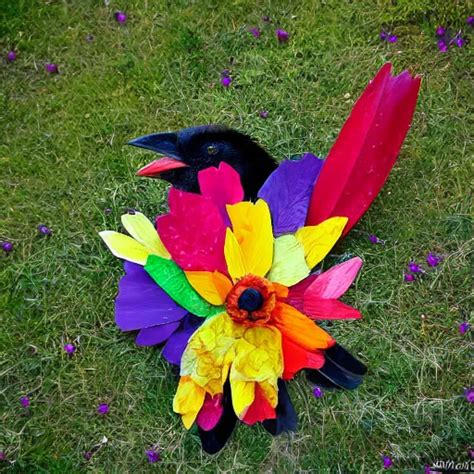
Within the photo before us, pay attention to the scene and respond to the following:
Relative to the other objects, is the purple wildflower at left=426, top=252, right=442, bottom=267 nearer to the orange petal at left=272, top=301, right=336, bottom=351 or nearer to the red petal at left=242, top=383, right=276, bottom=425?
the orange petal at left=272, top=301, right=336, bottom=351

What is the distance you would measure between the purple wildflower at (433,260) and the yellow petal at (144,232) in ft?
2.35

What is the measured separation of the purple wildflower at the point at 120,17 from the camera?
83.4 inches

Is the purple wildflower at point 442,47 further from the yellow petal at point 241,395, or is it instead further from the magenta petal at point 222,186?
the yellow petal at point 241,395

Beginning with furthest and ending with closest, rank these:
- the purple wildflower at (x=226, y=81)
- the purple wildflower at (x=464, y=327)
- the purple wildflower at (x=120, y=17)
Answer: the purple wildflower at (x=120, y=17), the purple wildflower at (x=226, y=81), the purple wildflower at (x=464, y=327)

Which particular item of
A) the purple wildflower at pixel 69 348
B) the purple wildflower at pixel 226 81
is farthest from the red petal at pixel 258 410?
the purple wildflower at pixel 226 81

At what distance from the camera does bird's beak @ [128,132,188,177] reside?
1.57 metres

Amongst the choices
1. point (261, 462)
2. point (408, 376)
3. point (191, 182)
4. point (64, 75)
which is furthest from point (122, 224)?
point (408, 376)

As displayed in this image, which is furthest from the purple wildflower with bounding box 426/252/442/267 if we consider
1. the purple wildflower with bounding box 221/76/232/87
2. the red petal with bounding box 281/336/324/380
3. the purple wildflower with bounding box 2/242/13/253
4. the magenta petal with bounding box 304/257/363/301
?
the purple wildflower with bounding box 2/242/13/253

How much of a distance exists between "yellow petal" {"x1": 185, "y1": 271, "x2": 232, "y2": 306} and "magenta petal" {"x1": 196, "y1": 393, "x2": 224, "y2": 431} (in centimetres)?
23

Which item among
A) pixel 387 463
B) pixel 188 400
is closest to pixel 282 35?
pixel 188 400

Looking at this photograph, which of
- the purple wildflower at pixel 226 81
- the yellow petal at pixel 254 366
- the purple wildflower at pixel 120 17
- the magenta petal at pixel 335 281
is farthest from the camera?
the purple wildflower at pixel 120 17

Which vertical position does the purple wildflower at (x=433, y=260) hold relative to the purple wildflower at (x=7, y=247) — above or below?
above

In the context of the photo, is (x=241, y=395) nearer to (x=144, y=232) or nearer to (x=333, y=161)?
(x=144, y=232)

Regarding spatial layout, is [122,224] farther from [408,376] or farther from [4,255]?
[408,376]
